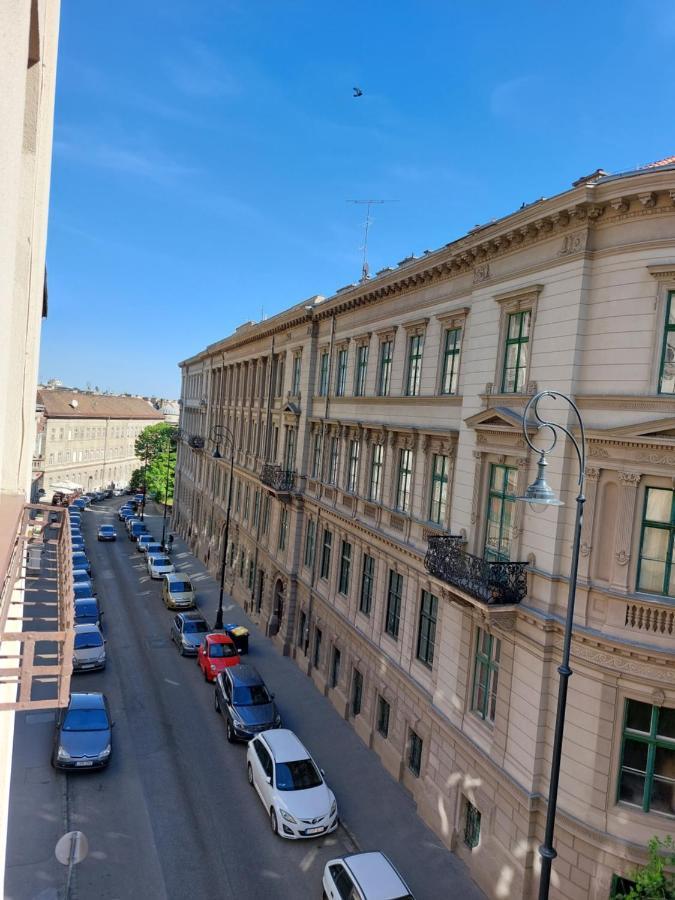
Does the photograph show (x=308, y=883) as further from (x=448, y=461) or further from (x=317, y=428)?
(x=317, y=428)

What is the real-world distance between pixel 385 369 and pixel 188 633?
1499 cm

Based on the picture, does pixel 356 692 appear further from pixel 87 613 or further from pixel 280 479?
pixel 87 613

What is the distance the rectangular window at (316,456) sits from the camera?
1080 inches

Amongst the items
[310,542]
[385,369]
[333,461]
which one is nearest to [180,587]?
[310,542]

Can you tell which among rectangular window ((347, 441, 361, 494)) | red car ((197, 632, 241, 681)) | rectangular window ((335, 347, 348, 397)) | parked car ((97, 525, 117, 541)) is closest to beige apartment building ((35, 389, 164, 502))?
parked car ((97, 525, 117, 541))

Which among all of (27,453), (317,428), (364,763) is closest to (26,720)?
(364,763)

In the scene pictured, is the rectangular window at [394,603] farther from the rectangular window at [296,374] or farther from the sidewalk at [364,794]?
the rectangular window at [296,374]

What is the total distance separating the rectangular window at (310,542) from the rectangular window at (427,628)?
31.6 feet

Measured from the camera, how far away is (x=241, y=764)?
760 inches

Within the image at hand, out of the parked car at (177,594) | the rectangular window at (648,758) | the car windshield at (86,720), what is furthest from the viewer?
the parked car at (177,594)

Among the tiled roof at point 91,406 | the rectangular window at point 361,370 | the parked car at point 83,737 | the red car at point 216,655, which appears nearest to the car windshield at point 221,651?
the red car at point 216,655

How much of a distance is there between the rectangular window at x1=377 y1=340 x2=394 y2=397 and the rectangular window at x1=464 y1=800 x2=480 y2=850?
39.9 feet

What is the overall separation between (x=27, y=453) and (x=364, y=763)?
554 inches

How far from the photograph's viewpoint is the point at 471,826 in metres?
15.0
